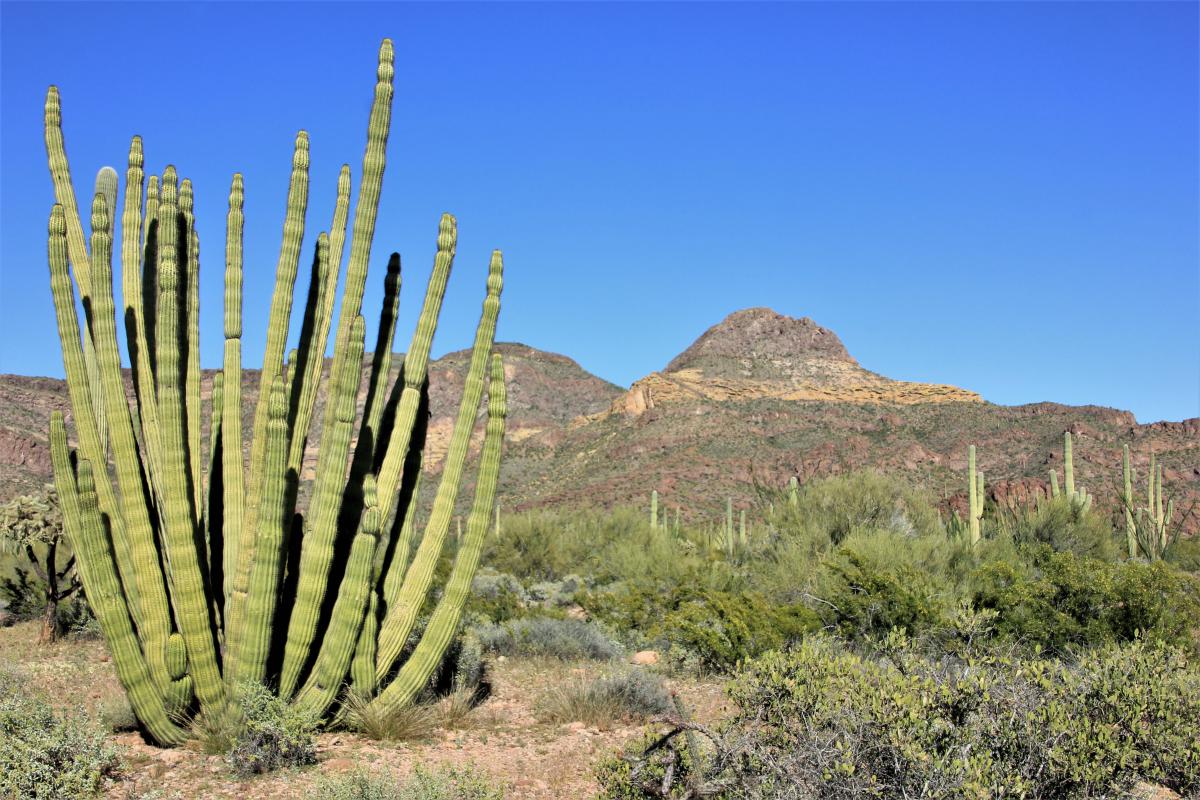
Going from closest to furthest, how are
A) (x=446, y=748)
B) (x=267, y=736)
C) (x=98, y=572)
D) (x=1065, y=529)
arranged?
(x=267, y=736) < (x=98, y=572) < (x=446, y=748) < (x=1065, y=529)

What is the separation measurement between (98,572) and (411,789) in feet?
10.5

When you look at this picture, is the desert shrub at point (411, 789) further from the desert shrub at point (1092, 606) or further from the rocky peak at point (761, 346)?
the rocky peak at point (761, 346)

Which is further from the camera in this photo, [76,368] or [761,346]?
[761,346]

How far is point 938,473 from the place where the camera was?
136 feet

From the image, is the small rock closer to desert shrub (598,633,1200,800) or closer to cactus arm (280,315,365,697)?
cactus arm (280,315,365,697)

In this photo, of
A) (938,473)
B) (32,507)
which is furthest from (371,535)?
(938,473)

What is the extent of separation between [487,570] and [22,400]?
46.4 meters

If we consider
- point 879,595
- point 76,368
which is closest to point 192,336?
point 76,368

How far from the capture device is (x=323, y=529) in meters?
7.47

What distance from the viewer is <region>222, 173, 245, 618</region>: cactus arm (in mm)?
7824

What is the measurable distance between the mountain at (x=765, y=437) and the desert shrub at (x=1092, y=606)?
42.0 feet

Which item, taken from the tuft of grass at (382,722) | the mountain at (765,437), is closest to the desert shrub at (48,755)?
the tuft of grass at (382,722)

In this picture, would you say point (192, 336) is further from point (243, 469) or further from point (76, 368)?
point (243, 469)

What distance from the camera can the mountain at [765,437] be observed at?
4091 cm
